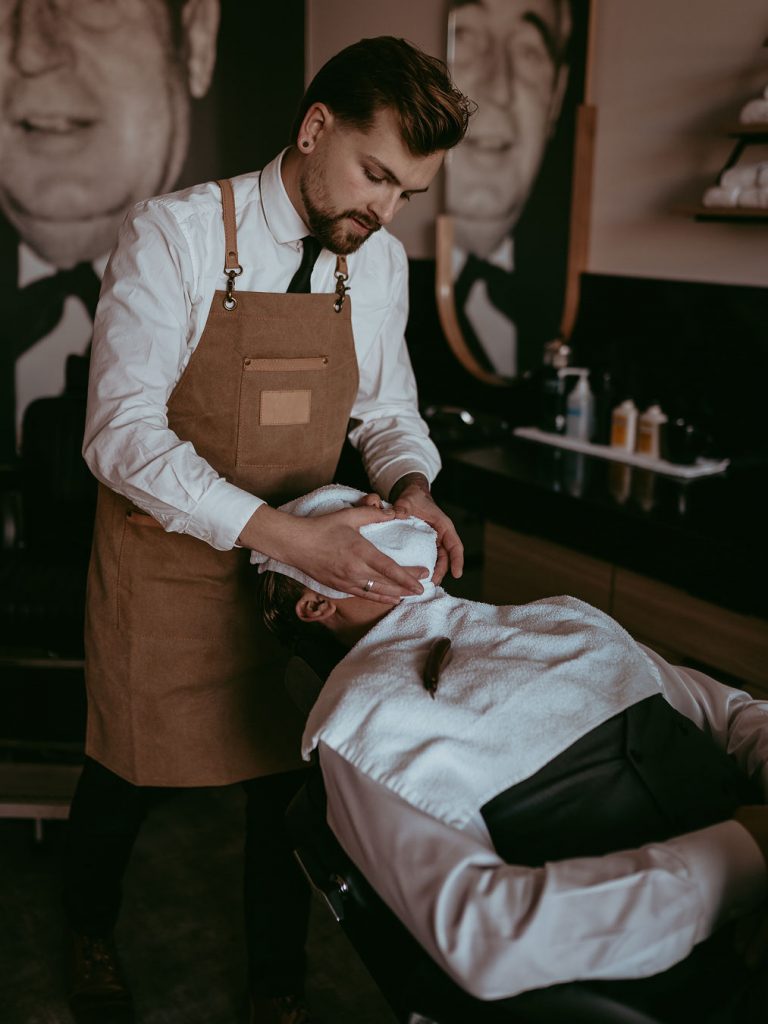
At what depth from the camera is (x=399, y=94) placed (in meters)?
1.56

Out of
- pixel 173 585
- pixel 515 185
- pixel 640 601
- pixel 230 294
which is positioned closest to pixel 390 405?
pixel 230 294

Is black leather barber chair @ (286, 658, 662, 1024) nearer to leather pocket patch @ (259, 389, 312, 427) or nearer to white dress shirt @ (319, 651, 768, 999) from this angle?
white dress shirt @ (319, 651, 768, 999)

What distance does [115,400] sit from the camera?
5.17 feet

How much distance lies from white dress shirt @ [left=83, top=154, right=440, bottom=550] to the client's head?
0.35 feet

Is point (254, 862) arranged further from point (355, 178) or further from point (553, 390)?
point (553, 390)

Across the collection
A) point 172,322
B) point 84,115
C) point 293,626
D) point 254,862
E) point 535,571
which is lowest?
point 254,862

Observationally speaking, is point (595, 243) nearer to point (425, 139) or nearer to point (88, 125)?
point (425, 139)

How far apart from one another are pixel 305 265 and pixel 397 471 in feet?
1.35

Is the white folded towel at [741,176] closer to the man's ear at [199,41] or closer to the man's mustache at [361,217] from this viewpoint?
the man's mustache at [361,217]

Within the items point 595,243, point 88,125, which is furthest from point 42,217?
point 595,243

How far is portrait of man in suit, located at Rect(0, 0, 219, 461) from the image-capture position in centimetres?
371

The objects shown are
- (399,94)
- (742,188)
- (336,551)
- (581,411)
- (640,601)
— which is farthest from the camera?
(581,411)

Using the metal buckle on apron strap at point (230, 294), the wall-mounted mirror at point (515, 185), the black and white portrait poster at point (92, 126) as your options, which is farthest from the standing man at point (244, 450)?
the black and white portrait poster at point (92, 126)

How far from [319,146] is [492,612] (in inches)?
32.0
